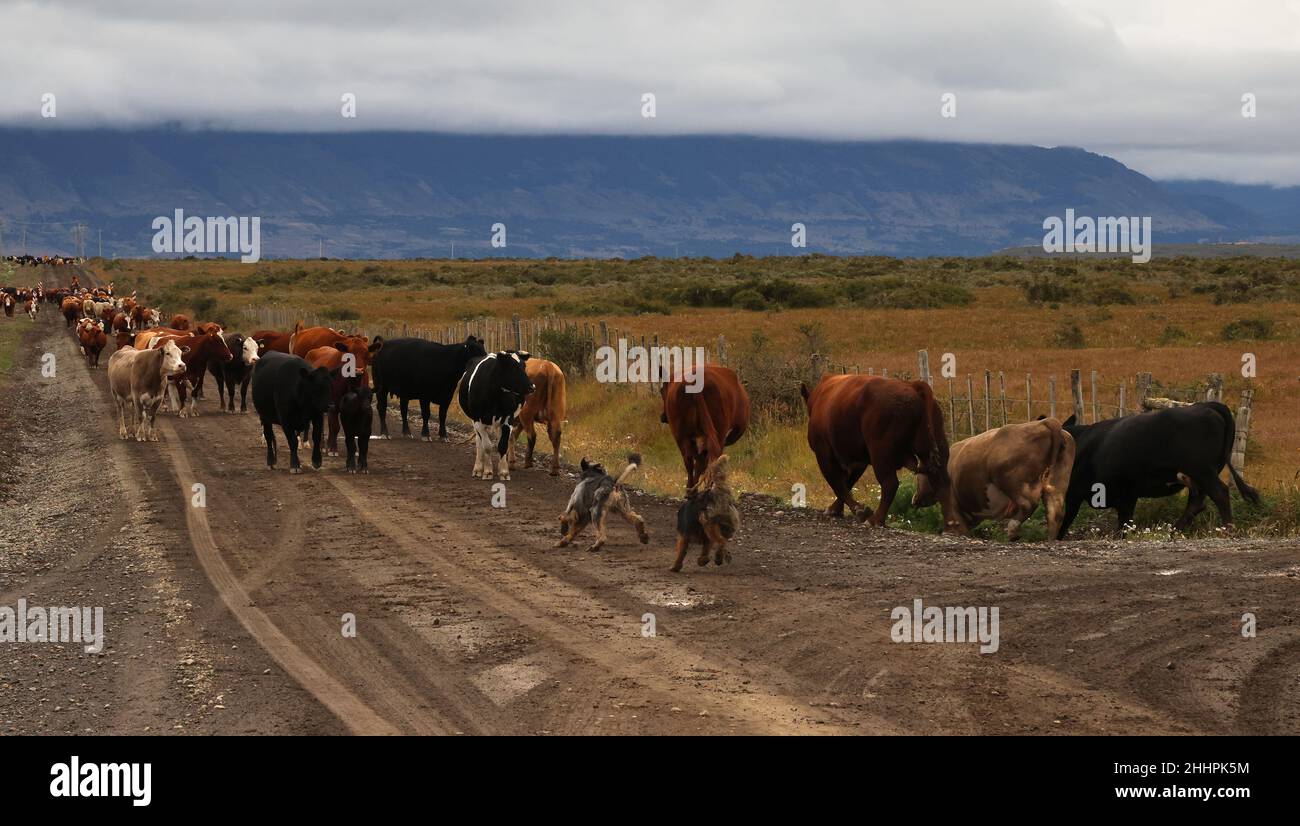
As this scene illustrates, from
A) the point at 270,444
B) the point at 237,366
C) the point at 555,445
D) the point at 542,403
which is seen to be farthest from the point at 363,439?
the point at 237,366

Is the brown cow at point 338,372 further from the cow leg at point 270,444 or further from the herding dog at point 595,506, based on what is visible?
the herding dog at point 595,506

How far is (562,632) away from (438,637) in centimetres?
93

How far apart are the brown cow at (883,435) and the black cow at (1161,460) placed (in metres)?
1.46

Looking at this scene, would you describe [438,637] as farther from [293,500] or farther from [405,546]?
[293,500]

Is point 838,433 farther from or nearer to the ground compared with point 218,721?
farther from the ground

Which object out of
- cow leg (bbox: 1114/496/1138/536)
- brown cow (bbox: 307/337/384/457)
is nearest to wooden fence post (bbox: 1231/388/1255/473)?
cow leg (bbox: 1114/496/1138/536)

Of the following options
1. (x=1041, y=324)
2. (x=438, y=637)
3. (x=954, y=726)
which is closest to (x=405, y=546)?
(x=438, y=637)

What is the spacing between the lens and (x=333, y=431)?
2358 centimetres

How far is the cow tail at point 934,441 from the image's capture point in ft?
A: 53.4

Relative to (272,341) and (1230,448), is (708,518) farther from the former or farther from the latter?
(272,341)

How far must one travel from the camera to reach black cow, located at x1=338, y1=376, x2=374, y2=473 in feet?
71.3

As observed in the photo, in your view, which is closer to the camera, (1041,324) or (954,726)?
(954,726)

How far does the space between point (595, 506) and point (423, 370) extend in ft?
38.3

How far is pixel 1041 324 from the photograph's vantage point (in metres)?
53.6
